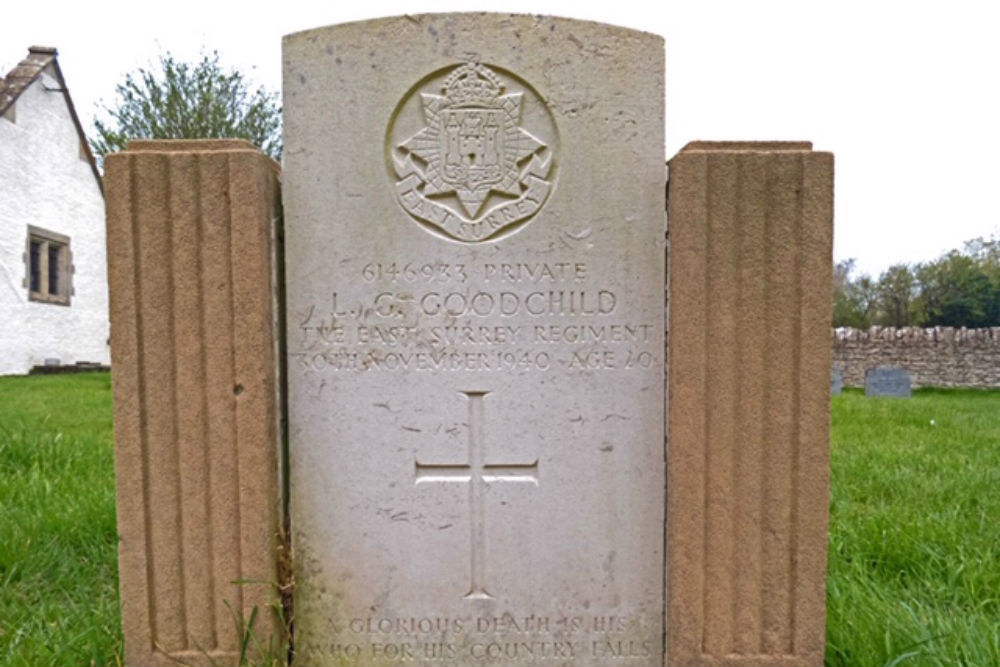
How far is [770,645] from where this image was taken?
1990 millimetres

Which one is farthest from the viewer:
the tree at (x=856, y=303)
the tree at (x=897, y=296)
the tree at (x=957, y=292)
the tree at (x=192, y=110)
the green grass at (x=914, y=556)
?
the tree at (x=856, y=303)

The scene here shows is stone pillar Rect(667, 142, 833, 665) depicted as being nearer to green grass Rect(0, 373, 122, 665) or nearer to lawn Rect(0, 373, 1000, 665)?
lawn Rect(0, 373, 1000, 665)

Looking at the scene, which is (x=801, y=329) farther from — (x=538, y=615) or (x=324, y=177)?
(x=324, y=177)

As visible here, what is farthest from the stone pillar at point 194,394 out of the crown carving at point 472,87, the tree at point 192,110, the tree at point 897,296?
the tree at point 897,296

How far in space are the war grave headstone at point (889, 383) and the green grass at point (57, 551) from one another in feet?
45.6

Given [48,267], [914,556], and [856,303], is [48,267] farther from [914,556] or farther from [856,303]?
[856,303]

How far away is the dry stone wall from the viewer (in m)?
16.4

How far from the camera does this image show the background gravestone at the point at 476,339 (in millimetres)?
1987

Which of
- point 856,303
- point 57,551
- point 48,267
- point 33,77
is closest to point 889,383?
point 57,551

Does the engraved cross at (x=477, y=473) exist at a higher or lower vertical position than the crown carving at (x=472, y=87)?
lower

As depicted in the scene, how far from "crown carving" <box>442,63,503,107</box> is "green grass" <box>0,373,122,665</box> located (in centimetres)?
206

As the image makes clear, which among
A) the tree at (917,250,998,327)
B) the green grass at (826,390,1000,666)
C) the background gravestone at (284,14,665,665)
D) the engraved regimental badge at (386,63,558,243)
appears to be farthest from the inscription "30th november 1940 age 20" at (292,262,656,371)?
the tree at (917,250,998,327)

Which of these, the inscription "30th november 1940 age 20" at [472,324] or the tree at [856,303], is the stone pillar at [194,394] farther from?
the tree at [856,303]

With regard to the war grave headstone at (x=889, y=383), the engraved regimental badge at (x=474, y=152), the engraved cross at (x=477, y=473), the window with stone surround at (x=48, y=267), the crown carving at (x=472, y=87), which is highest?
the window with stone surround at (x=48, y=267)
